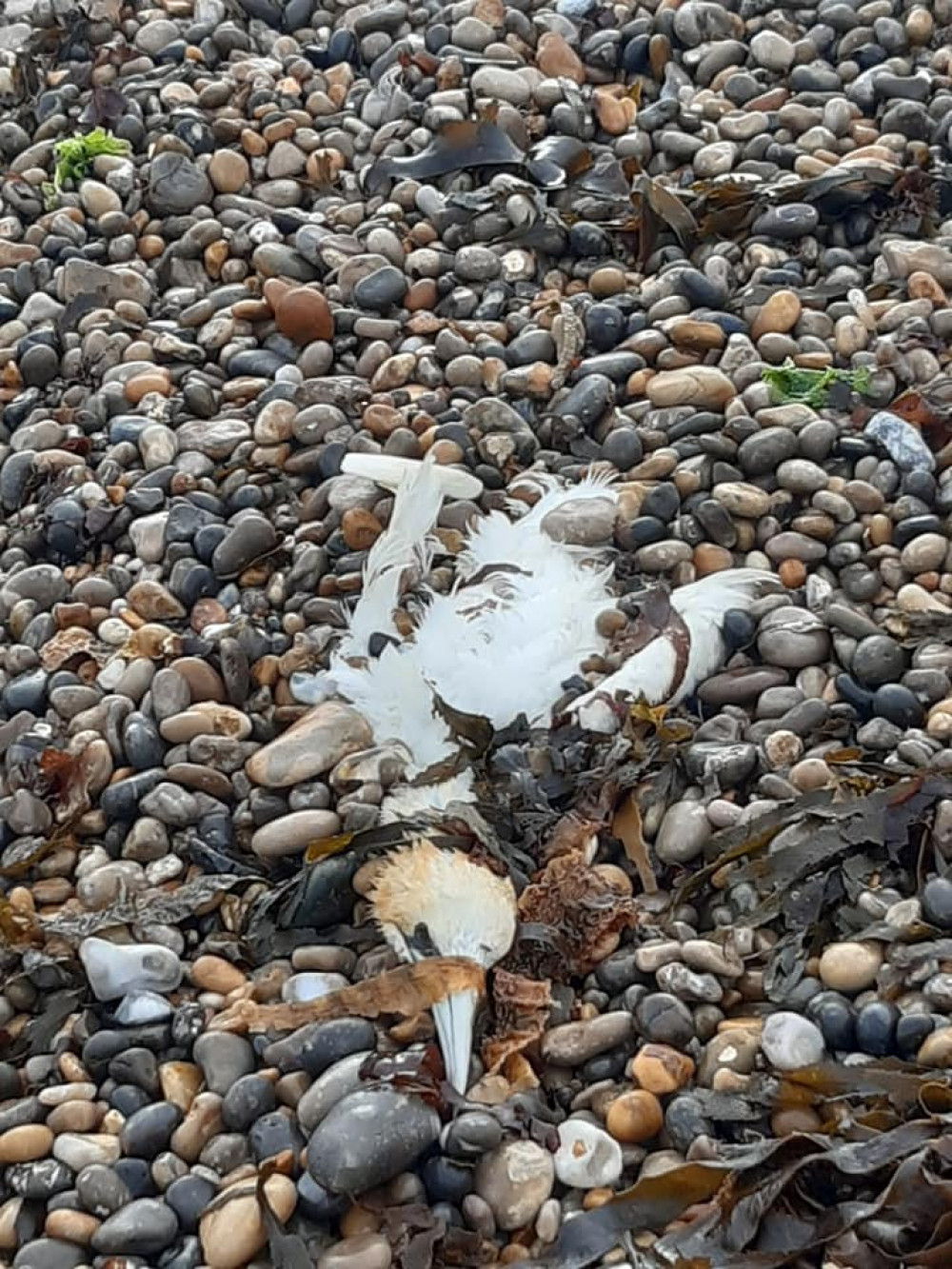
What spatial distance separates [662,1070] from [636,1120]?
80 millimetres

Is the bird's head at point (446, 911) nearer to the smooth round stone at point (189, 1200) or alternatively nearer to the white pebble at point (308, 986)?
the white pebble at point (308, 986)

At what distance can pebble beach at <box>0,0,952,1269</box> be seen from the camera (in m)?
2.17

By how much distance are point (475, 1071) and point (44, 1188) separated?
647 mm

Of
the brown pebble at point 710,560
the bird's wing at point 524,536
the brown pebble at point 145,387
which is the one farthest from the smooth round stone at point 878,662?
the brown pebble at point 145,387

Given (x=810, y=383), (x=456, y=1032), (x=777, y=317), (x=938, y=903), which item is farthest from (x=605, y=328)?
(x=456, y=1032)

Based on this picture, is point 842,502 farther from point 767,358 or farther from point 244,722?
point 244,722

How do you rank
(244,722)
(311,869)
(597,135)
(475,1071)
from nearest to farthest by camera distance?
1. (475,1071)
2. (311,869)
3. (244,722)
4. (597,135)

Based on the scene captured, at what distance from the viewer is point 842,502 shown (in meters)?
3.12

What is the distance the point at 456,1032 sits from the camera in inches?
91.8

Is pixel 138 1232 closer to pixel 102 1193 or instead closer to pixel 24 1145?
pixel 102 1193

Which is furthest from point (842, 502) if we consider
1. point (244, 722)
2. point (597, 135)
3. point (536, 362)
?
point (597, 135)

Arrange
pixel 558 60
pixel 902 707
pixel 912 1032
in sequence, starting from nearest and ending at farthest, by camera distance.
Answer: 1. pixel 912 1032
2. pixel 902 707
3. pixel 558 60

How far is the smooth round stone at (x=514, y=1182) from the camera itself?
6.96 ft

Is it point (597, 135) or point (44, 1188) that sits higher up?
point (597, 135)
